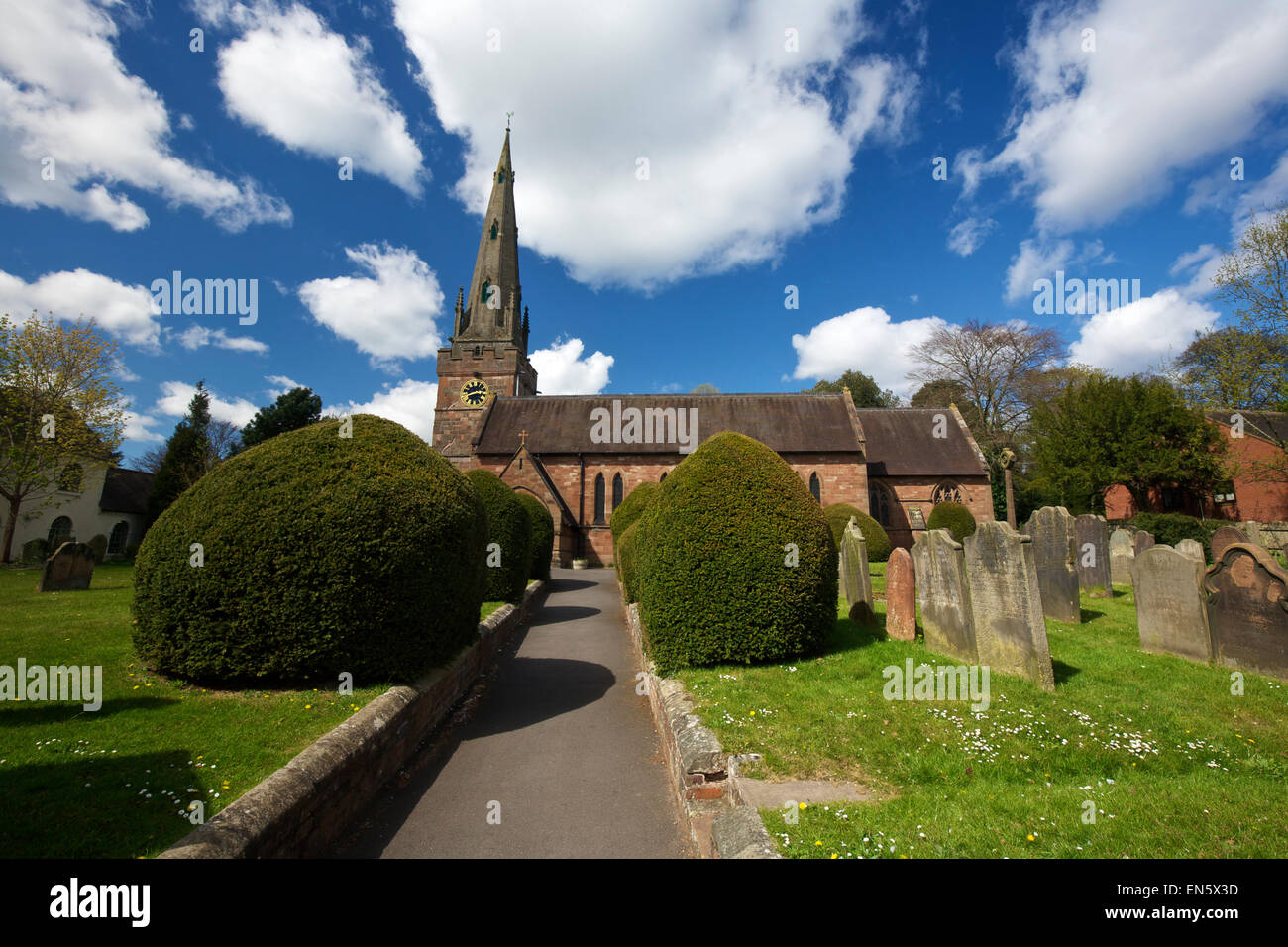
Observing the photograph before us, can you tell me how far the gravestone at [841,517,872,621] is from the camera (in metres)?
9.16

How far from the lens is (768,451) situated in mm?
8195

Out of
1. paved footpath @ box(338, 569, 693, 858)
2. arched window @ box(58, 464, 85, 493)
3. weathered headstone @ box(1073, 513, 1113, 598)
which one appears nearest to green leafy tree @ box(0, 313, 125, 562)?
arched window @ box(58, 464, 85, 493)

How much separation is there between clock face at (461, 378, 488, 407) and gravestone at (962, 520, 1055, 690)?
34.5 metres

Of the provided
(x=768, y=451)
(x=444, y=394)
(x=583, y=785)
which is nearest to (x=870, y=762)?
(x=583, y=785)

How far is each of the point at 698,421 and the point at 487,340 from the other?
16.0m

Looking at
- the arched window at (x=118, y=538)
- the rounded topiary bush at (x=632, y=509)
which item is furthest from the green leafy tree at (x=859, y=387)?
the arched window at (x=118, y=538)

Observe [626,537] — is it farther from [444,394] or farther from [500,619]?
[444,394]

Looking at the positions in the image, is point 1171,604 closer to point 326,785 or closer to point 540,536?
point 326,785

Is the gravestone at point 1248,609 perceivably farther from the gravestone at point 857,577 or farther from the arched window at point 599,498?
the arched window at point 599,498

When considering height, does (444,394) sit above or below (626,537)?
above

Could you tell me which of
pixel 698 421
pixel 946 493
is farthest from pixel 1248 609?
pixel 698 421

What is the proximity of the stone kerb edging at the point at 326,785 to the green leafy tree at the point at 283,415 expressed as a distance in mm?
43453
